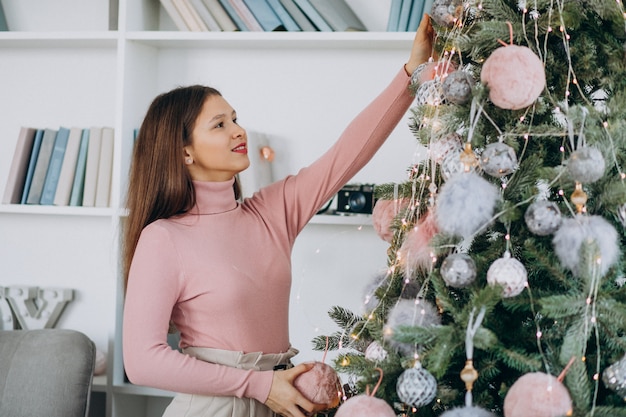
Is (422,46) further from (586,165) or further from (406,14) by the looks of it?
(406,14)

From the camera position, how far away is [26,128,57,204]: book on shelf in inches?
89.1

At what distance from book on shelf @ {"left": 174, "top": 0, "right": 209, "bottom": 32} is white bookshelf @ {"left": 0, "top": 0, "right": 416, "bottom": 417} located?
54mm

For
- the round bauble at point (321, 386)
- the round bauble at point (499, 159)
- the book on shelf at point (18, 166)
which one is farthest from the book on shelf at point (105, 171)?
the round bauble at point (499, 159)

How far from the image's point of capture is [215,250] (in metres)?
1.59

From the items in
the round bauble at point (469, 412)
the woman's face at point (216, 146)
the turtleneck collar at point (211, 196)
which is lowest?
the round bauble at point (469, 412)

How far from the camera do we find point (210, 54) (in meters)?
2.40

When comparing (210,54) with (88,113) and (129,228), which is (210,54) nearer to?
(88,113)

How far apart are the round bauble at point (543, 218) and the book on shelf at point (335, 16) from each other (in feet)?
3.96

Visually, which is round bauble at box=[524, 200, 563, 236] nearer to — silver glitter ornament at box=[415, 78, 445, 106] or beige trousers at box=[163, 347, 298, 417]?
silver glitter ornament at box=[415, 78, 445, 106]

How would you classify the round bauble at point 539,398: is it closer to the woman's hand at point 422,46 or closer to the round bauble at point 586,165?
the round bauble at point 586,165

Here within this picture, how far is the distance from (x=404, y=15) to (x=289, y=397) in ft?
3.70

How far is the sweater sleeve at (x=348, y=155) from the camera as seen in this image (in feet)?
5.13

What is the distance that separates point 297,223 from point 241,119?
29.5 inches

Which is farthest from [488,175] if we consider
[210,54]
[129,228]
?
[210,54]
